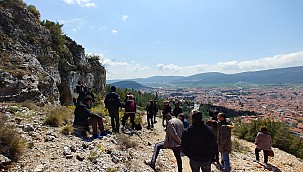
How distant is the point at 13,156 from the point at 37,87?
7584 mm

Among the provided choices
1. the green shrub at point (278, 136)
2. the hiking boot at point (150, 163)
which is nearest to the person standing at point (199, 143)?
the hiking boot at point (150, 163)

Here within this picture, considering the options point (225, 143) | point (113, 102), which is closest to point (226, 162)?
point (225, 143)

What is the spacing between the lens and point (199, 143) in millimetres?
4574

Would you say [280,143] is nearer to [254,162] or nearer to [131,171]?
[254,162]

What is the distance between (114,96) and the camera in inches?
368

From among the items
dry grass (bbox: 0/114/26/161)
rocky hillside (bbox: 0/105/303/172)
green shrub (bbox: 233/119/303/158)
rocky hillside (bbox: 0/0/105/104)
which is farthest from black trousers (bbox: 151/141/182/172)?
green shrub (bbox: 233/119/303/158)

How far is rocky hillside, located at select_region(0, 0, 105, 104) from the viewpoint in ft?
35.0

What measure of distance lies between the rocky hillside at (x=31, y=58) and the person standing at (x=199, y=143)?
947cm

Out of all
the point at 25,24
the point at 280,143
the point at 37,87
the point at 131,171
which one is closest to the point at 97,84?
the point at 25,24

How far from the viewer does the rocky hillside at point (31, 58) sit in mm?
10680

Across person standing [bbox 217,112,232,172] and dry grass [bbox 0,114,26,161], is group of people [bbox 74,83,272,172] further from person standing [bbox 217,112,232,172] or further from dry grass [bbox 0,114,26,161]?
dry grass [bbox 0,114,26,161]

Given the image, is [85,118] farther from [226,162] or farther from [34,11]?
[34,11]

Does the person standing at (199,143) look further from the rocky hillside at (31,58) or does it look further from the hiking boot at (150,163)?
the rocky hillside at (31,58)

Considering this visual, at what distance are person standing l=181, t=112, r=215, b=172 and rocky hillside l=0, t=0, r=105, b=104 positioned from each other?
31.1 feet
